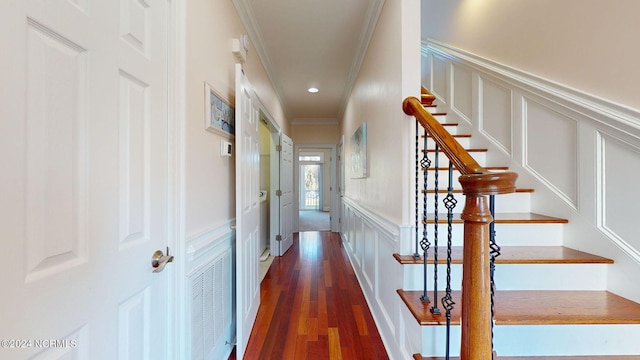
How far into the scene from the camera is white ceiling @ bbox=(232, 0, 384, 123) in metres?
2.24

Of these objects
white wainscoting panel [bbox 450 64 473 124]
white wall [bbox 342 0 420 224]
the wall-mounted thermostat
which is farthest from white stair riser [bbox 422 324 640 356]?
white wainscoting panel [bbox 450 64 473 124]

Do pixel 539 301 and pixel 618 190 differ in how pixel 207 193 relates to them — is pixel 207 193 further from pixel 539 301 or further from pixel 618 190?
pixel 618 190

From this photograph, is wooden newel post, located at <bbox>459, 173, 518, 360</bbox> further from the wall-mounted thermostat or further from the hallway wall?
the wall-mounted thermostat

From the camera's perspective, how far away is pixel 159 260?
1.05 m

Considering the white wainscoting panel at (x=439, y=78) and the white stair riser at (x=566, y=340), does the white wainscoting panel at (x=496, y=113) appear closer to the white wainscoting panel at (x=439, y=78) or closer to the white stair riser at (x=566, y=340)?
the white wainscoting panel at (x=439, y=78)

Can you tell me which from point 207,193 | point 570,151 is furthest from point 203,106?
point 570,151

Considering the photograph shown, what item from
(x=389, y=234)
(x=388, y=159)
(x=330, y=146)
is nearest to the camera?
(x=389, y=234)

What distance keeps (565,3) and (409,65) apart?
103 centimetres

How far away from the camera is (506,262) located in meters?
1.37

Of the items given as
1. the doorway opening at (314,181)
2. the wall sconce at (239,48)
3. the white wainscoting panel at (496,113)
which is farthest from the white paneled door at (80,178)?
the doorway opening at (314,181)

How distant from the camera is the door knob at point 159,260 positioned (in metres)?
1.03

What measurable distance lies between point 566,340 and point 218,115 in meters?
2.14

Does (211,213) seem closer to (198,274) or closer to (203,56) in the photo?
(198,274)

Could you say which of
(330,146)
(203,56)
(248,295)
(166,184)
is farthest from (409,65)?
(330,146)
